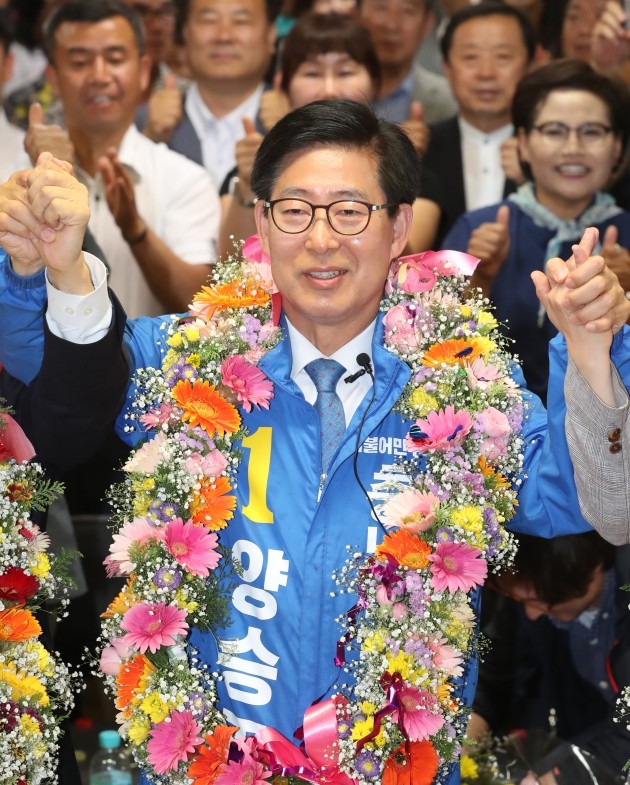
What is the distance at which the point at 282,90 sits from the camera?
5.63m

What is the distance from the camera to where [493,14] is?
232 inches

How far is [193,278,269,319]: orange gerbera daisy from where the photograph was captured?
3410mm

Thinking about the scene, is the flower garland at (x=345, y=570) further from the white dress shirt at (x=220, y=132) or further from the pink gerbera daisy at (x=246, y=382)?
the white dress shirt at (x=220, y=132)

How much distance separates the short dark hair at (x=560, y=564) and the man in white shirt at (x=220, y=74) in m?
2.55

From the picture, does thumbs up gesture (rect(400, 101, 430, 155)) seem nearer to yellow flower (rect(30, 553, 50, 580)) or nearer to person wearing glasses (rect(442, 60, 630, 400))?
person wearing glasses (rect(442, 60, 630, 400))

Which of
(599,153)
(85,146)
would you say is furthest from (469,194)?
(85,146)

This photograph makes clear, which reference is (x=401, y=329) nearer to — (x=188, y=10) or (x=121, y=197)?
(x=121, y=197)

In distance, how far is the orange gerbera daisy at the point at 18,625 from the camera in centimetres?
299

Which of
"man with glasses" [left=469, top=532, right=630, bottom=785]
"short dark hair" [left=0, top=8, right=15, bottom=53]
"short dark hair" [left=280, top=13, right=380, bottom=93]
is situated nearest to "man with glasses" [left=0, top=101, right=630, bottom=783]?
"man with glasses" [left=469, top=532, right=630, bottom=785]

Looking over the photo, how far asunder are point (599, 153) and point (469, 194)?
0.84m

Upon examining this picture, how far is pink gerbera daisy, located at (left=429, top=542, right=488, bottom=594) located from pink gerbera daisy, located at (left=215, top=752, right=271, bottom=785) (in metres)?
0.59

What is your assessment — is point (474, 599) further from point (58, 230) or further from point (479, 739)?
point (58, 230)

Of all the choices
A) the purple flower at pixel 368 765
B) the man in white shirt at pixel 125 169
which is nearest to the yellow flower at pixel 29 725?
the purple flower at pixel 368 765

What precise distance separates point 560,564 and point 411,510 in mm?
1221
